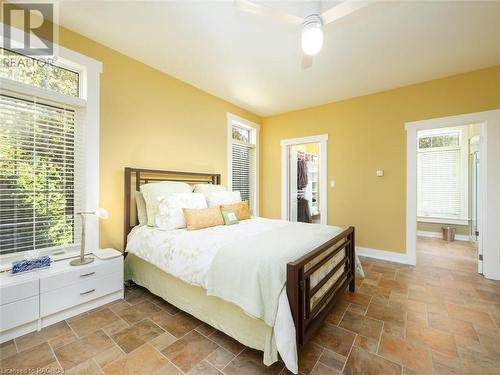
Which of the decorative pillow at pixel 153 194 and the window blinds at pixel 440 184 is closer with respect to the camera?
the decorative pillow at pixel 153 194

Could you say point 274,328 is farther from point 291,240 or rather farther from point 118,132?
point 118,132

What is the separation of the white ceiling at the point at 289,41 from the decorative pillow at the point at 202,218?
1875mm

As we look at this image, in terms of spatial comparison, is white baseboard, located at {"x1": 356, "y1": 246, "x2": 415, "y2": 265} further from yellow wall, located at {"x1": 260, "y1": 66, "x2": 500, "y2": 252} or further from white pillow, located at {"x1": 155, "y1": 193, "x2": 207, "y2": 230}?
white pillow, located at {"x1": 155, "y1": 193, "x2": 207, "y2": 230}

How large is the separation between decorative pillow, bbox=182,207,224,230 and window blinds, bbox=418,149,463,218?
541 cm

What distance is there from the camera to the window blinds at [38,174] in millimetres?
1927

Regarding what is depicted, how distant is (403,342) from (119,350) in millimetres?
2126

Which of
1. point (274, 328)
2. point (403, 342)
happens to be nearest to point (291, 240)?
point (274, 328)

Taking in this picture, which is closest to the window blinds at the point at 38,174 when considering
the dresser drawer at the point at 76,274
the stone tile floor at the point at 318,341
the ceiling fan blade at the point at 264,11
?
the dresser drawer at the point at 76,274

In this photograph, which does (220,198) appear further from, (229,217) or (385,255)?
(385,255)

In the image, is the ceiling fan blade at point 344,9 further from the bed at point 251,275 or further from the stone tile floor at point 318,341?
the stone tile floor at point 318,341

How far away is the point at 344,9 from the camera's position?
1.53m

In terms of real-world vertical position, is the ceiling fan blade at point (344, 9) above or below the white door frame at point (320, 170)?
above

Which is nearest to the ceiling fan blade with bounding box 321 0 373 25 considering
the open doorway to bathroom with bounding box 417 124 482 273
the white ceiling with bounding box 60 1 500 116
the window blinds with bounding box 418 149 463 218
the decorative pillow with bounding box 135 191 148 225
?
the white ceiling with bounding box 60 1 500 116

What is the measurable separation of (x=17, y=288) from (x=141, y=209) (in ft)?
3.92
